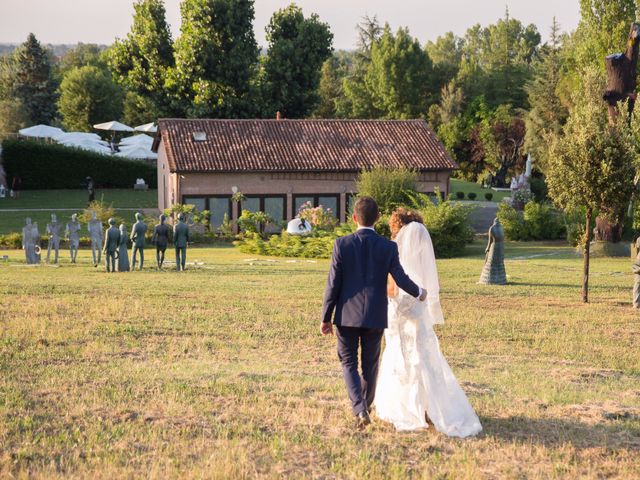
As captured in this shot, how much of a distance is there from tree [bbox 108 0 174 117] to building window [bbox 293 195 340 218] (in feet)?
56.1

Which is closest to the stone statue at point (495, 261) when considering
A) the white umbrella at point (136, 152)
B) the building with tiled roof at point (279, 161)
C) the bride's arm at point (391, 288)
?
the bride's arm at point (391, 288)

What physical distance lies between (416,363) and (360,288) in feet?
2.76

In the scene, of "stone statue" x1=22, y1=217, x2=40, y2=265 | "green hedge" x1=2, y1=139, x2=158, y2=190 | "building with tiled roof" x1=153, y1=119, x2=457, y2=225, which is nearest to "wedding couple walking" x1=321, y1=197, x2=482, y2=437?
"stone statue" x1=22, y1=217, x2=40, y2=265

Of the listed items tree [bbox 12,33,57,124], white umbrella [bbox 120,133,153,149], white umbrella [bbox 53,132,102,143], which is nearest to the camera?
white umbrella [bbox 53,132,102,143]

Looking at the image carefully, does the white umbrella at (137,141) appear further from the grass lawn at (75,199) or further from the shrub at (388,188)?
the shrub at (388,188)

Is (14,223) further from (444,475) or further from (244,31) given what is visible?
(444,475)

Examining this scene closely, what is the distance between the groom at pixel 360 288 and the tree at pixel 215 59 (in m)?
48.5

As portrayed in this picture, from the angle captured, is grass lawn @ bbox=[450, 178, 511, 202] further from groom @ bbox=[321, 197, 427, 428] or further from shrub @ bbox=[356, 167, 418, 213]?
groom @ bbox=[321, 197, 427, 428]

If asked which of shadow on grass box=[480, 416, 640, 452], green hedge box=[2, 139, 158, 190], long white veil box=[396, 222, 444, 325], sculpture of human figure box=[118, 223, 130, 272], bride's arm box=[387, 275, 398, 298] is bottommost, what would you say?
shadow on grass box=[480, 416, 640, 452]

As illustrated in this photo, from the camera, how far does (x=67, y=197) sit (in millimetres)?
54594

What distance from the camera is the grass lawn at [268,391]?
22.4 feet

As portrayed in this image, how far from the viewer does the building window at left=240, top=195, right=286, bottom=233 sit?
42.6 m

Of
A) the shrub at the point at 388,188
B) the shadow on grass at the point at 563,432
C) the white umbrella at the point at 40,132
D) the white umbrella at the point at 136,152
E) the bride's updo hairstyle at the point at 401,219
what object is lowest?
the shadow on grass at the point at 563,432

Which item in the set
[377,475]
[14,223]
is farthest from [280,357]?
[14,223]
